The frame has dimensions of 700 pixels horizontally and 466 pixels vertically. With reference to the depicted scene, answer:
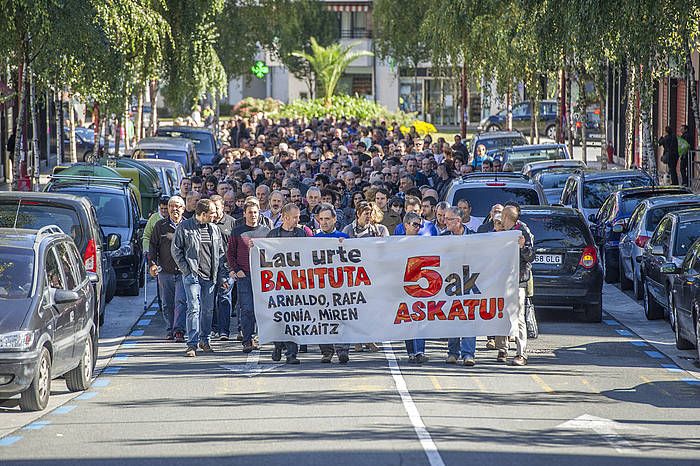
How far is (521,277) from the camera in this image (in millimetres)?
15062

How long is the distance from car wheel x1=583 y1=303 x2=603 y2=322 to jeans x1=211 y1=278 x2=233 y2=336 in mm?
4844

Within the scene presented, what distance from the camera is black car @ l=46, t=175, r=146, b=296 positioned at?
21.0m

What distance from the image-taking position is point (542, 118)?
223 feet

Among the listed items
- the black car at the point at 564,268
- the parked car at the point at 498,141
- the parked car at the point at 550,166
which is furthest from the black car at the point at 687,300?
the parked car at the point at 498,141

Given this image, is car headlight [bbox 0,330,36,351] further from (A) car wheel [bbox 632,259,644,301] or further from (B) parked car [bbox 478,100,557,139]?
(B) parked car [bbox 478,100,557,139]

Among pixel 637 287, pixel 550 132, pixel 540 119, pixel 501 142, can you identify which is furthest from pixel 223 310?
pixel 550 132

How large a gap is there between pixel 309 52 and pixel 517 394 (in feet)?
232

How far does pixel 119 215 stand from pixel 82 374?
27.4 feet

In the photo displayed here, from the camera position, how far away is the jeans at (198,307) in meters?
15.7

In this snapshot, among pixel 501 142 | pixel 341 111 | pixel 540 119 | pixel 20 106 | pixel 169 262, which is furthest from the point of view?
pixel 540 119

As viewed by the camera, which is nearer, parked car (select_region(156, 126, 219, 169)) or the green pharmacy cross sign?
parked car (select_region(156, 126, 219, 169))

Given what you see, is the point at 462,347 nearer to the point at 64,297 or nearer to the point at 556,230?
the point at 556,230

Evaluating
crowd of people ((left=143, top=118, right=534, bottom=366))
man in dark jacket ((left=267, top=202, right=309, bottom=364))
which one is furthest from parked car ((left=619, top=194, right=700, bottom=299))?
man in dark jacket ((left=267, top=202, right=309, bottom=364))

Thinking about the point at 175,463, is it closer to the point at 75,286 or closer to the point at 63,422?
the point at 63,422
